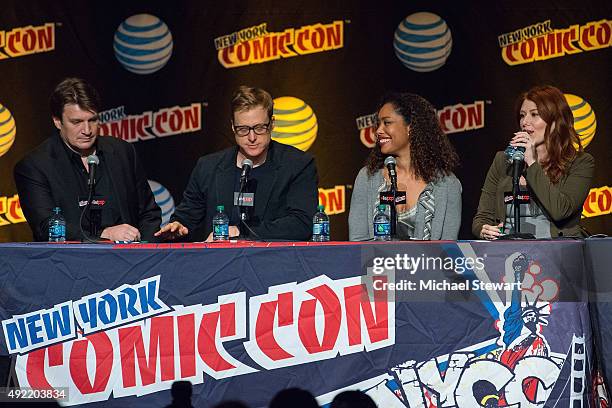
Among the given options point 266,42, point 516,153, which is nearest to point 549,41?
point 266,42

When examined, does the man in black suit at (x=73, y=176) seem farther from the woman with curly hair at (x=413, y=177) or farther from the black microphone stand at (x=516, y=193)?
the black microphone stand at (x=516, y=193)

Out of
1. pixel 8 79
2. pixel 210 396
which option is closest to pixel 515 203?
pixel 210 396

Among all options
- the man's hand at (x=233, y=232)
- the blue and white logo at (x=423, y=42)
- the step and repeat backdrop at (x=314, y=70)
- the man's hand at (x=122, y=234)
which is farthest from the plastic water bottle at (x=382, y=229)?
the blue and white logo at (x=423, y=42)

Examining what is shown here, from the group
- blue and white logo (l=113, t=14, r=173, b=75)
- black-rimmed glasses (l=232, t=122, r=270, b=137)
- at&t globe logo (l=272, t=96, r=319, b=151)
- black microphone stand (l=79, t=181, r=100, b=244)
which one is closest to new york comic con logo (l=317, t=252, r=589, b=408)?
black microphone stand (l=79, t=181, r=100, b=244)

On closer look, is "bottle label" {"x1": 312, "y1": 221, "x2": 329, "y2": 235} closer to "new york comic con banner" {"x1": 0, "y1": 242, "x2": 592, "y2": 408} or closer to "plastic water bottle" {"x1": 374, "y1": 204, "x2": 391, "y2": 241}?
"plastic water bottle" {"x1": 374, "y1": 204, "x2": 391, "y2": 241}

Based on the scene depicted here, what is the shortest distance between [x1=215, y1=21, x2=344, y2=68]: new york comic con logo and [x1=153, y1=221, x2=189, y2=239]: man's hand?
7.02ft

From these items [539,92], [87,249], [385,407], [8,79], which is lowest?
[385,407]

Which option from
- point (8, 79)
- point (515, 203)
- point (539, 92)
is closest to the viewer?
point (515, 203)

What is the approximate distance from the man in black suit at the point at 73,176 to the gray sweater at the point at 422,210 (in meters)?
0.98

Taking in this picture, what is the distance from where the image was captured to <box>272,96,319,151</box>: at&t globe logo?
5.43 metres

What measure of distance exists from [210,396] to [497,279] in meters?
1.08

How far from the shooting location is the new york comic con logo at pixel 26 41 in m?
5.35

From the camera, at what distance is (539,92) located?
374cm

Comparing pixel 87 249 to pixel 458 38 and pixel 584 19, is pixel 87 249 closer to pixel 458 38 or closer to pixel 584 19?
pixel 458 38
